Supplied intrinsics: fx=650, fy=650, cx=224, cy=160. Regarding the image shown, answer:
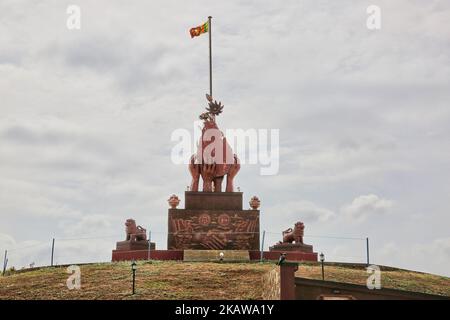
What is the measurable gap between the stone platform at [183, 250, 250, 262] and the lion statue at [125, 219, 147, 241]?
308 cm

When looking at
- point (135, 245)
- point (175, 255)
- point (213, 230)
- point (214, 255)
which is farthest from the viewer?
point (213, 230)

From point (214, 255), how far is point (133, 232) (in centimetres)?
512

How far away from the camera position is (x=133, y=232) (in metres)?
35.1

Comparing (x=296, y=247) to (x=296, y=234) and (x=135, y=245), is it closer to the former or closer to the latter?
(x=296, y=234)

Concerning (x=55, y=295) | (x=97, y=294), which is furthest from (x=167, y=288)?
(x=55, y=295)

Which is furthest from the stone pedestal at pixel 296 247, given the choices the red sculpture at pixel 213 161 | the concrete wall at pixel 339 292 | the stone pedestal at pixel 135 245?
the concrete wall at pixel 339 292

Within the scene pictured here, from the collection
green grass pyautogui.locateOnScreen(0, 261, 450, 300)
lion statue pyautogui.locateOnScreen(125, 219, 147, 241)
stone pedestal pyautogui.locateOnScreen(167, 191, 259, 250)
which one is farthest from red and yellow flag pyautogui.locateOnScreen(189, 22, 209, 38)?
green grass pyautogui.locateOnScreen(0, 261, 450, 300)

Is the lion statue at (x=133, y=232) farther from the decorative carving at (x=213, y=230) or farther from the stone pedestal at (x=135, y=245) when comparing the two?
the decorative carving at (x=213, y=230)

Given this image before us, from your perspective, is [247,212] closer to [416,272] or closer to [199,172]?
[199,172]

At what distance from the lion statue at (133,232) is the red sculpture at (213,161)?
3.83m

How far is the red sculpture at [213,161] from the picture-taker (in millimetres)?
37094

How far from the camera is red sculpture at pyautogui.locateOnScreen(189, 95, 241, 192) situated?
122ft

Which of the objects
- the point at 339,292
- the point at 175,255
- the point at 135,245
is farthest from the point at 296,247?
the point at 339,292

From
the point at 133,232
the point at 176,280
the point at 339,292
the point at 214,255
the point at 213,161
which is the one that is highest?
the point at 213,161
